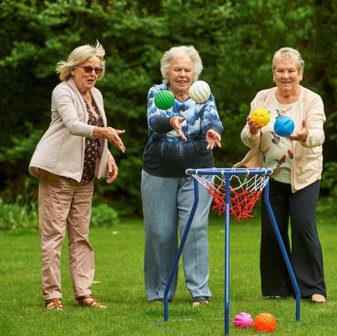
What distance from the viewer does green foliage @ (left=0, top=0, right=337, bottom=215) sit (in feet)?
52.0

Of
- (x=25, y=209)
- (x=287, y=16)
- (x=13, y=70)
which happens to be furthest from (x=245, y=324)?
(x=13, y=70)

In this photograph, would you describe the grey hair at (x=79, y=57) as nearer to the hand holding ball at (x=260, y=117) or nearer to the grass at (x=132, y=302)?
the hand holding ball at (x=260, y=117)

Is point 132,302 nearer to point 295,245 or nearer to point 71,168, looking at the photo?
point 71,168

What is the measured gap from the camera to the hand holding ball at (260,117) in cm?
703

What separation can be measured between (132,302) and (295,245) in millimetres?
1313

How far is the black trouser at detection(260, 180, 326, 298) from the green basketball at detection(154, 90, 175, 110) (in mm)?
1290

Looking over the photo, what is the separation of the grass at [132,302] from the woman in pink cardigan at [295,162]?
0.31 m

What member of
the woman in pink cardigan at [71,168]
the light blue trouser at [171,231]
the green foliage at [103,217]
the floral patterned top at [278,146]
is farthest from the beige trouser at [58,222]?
the green foliage at [103,217]

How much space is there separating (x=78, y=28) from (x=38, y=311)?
32.8 ft

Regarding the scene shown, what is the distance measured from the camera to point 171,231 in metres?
7.80

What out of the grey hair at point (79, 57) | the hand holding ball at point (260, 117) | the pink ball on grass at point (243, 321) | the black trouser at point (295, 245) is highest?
the grey hair at point (79, 57)

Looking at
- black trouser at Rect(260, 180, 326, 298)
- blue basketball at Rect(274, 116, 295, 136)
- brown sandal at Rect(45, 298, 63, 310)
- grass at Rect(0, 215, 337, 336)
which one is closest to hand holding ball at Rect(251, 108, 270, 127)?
blue basketball at Rect(274, 116, 295, 136)

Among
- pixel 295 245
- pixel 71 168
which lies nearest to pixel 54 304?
pixel 71 168

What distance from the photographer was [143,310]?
24.0ft
